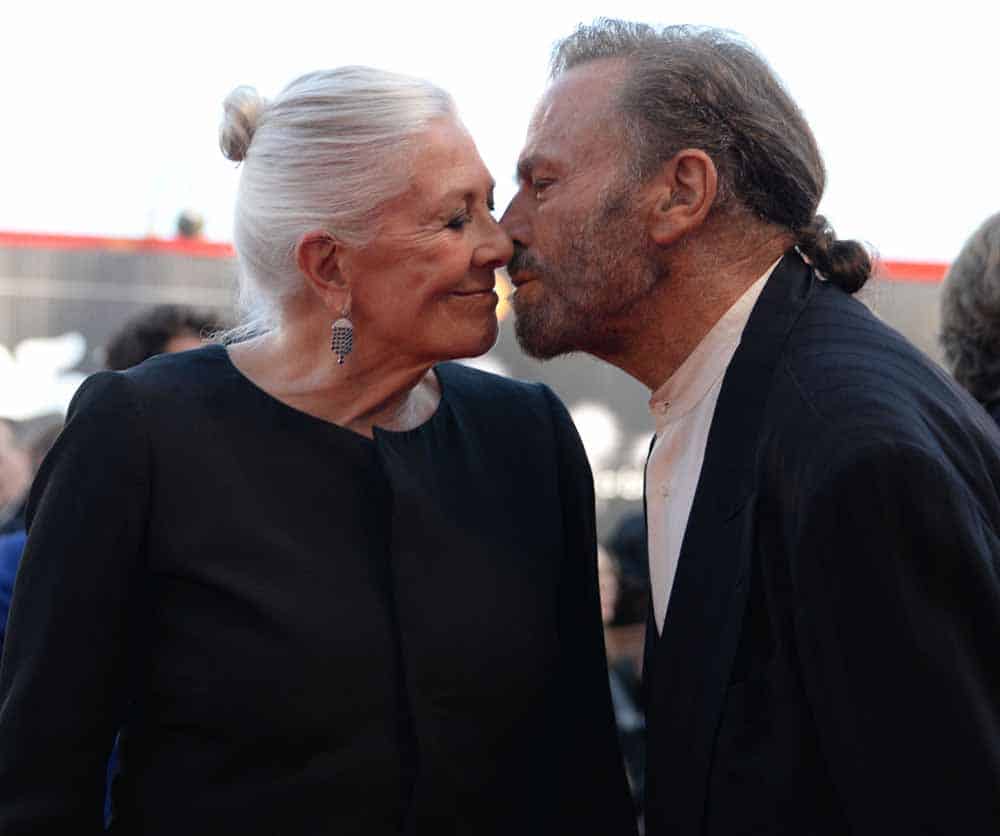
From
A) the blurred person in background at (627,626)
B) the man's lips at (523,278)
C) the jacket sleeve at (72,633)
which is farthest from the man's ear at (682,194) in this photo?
the blurred person in background at (627,626)

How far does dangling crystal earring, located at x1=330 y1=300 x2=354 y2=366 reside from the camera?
2.74 m

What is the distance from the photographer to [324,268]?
277cm

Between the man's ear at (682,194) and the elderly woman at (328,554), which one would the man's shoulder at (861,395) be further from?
the elderly woman at (328,554)

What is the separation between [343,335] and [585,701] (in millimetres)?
824

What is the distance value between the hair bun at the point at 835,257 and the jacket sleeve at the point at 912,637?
0.77m

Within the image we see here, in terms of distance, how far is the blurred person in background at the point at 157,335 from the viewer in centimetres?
445

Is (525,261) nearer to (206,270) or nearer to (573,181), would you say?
(573,181)

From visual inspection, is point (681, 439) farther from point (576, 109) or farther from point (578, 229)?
point (576, 109)

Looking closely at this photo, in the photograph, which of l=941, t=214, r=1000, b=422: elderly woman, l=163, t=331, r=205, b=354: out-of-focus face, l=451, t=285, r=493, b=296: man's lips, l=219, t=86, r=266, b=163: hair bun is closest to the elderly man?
l=451, t=285, r=493, b=296: man's lips

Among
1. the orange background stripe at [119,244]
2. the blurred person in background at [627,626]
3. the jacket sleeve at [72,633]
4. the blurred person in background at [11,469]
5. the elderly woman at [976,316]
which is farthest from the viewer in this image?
the orange background stripe at [119,244]

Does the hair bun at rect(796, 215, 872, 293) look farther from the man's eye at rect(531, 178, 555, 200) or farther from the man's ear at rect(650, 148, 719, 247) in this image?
the man's eye at rect(531, 178, 555, 200)

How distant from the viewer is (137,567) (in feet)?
8.18

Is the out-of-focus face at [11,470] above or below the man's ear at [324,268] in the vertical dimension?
below

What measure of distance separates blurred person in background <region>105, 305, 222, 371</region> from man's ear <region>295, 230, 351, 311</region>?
1.68 meters
